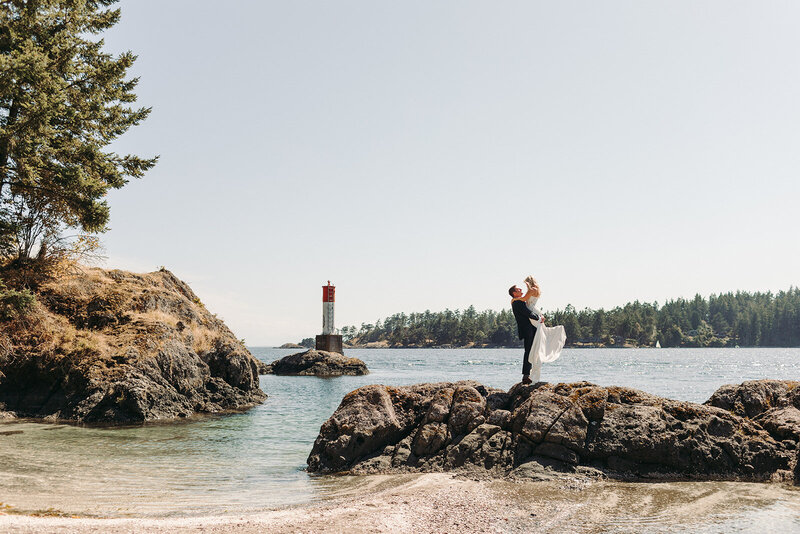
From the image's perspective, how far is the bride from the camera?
12695 millimetres

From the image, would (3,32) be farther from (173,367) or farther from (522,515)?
(522,515)

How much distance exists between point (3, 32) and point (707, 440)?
2849 centimetres

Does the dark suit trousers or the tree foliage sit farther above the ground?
the tree foliage

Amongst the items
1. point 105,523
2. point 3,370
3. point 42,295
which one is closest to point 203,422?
point 3,370

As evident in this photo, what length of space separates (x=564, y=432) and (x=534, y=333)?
8.95 feet

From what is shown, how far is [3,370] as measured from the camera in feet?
66.5

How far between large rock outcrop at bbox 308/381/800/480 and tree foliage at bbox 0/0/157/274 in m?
16.9

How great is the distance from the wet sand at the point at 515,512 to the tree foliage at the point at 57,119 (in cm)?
1779

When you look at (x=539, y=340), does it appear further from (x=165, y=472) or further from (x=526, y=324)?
(x=165, y=472)

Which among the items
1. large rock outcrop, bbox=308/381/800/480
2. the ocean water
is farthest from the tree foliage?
large rock outcrop, bbox=308/381/800/480

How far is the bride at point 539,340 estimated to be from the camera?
12.7 meters

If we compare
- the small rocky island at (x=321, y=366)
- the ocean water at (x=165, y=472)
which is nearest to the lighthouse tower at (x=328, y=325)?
the small rocky island at (x=321, y=366)

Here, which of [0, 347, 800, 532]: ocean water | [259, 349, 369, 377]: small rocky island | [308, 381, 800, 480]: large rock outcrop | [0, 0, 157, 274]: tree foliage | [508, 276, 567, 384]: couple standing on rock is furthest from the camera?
[259, 349, 369, 377]: small rocky island

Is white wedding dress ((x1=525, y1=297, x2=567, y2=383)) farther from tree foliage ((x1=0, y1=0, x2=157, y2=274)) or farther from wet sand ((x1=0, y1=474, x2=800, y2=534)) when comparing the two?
tree foliage ((x1=0, y1=0, x2=157, y2=274))
